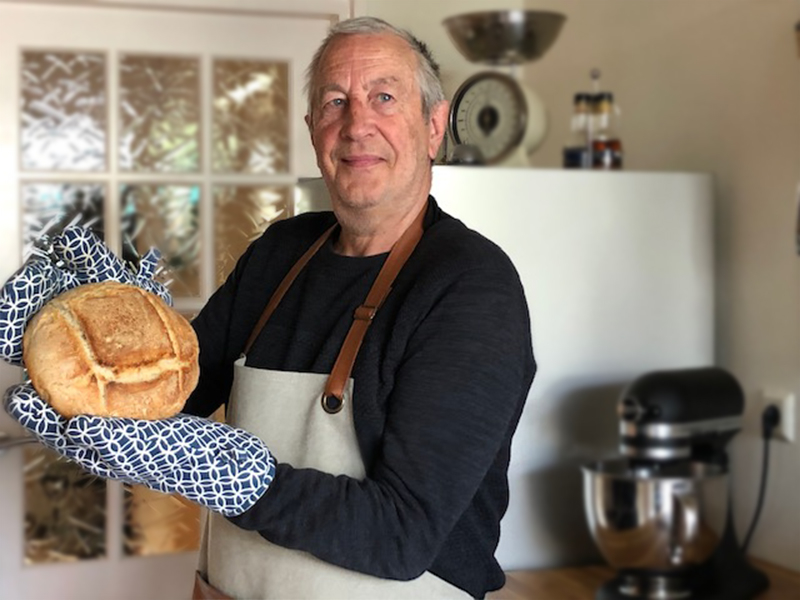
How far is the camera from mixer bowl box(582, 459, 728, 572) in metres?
1.38

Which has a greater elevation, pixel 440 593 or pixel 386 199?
pixel 386 199

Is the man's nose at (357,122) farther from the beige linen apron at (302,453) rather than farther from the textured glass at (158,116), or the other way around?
the textured glass at (158,116)

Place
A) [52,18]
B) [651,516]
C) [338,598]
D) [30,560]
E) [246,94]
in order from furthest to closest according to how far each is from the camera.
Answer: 1. [246,94]
2. [30,560]
3. [52,18]
4. [651,516]
5. [338,598]

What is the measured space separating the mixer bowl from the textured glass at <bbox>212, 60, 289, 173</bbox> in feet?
4.01

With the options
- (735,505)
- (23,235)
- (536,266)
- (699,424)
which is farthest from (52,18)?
(735,505)

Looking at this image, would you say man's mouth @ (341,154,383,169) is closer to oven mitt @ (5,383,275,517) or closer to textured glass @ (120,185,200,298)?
oven mitt @ (5,383,275,517)

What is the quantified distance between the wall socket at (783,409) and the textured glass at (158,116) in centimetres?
138

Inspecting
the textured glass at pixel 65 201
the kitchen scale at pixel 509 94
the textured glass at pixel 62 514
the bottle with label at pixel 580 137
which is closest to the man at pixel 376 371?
the kitchen scale at pixel 509 94

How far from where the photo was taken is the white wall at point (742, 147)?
149cm

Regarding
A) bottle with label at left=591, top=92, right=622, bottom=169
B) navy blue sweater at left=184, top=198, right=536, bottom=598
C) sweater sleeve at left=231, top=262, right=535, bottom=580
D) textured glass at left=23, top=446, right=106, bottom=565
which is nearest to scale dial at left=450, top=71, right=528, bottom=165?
bottle with label at left=591, top=92, right=622, bottom=169

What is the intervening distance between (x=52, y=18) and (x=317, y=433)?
1019 mm

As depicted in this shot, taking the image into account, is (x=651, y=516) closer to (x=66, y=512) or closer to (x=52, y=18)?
(x=52, y=18)

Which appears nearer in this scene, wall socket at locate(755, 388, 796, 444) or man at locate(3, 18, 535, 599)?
man at locate(3, 18, 535, 599)

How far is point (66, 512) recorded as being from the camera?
2295 millimetres
